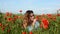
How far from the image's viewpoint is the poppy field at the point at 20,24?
5.48 ft

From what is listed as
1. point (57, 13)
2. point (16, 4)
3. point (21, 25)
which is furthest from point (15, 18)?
point (57, 13)

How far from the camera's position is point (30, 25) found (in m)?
1.82

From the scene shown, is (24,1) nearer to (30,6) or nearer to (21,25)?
(30,6)

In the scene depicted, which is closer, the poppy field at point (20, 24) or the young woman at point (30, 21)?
the poppy field at point (20, 24)

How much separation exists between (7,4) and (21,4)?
0.14 meters

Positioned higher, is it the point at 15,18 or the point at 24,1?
the point at 24,1

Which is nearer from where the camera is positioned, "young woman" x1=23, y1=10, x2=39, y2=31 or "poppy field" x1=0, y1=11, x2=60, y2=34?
"poppy field" x1=0, y1=11, x2=60, y2=34

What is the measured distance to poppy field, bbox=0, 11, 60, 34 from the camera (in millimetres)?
1672

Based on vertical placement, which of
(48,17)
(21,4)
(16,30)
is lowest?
(16,30)

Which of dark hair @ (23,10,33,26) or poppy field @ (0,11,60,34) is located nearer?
poppy field @ (0,11,60,34)

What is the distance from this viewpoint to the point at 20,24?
72.4 inches

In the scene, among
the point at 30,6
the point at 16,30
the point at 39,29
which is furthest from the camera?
the point at 30,6

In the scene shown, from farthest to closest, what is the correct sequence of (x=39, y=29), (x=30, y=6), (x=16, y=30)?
(x=30, y=6), (x=16, y=30), (x=39, y=29)

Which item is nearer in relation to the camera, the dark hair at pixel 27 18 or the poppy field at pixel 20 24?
the poppy field at pixel 20 24
